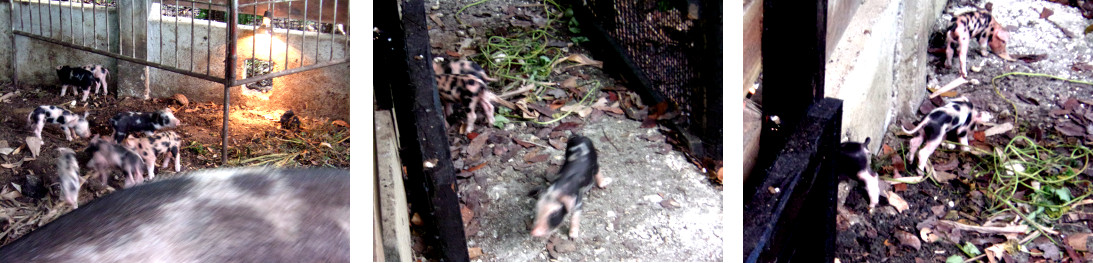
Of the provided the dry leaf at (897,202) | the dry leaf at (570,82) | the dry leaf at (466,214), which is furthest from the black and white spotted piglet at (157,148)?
the dry leaf at (897,202)

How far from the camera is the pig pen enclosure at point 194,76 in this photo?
1.43m

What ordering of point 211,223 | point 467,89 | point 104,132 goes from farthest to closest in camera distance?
point 467,89 → point 104,132 → point 211,223

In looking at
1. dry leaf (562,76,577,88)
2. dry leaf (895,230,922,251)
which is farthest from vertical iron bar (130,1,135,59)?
dry leaf (895,230,922,251)

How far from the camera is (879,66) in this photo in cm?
327

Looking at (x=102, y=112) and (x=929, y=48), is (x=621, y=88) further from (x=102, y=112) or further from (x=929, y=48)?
(x=929, y=48)

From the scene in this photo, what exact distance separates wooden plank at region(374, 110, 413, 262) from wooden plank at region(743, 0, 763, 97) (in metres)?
0.88

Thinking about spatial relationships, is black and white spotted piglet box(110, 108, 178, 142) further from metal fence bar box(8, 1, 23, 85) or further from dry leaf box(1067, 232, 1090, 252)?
dry leaf box(1067, 232, 1090, 252)

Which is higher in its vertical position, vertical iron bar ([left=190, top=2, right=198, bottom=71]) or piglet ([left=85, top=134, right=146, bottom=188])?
vertical iron bar ([left=190, top=2, right=198, bottom=71])

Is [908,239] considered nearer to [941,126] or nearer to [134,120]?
[941,126]

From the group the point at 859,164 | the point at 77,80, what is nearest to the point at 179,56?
the point at 77,80

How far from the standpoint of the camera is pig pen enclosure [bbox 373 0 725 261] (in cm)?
189

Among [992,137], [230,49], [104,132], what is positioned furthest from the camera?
[992,137]

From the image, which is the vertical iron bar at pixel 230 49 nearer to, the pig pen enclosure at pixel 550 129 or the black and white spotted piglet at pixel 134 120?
the black and white spotted piglet at pixel 134 120

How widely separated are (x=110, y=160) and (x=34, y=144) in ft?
0.54
